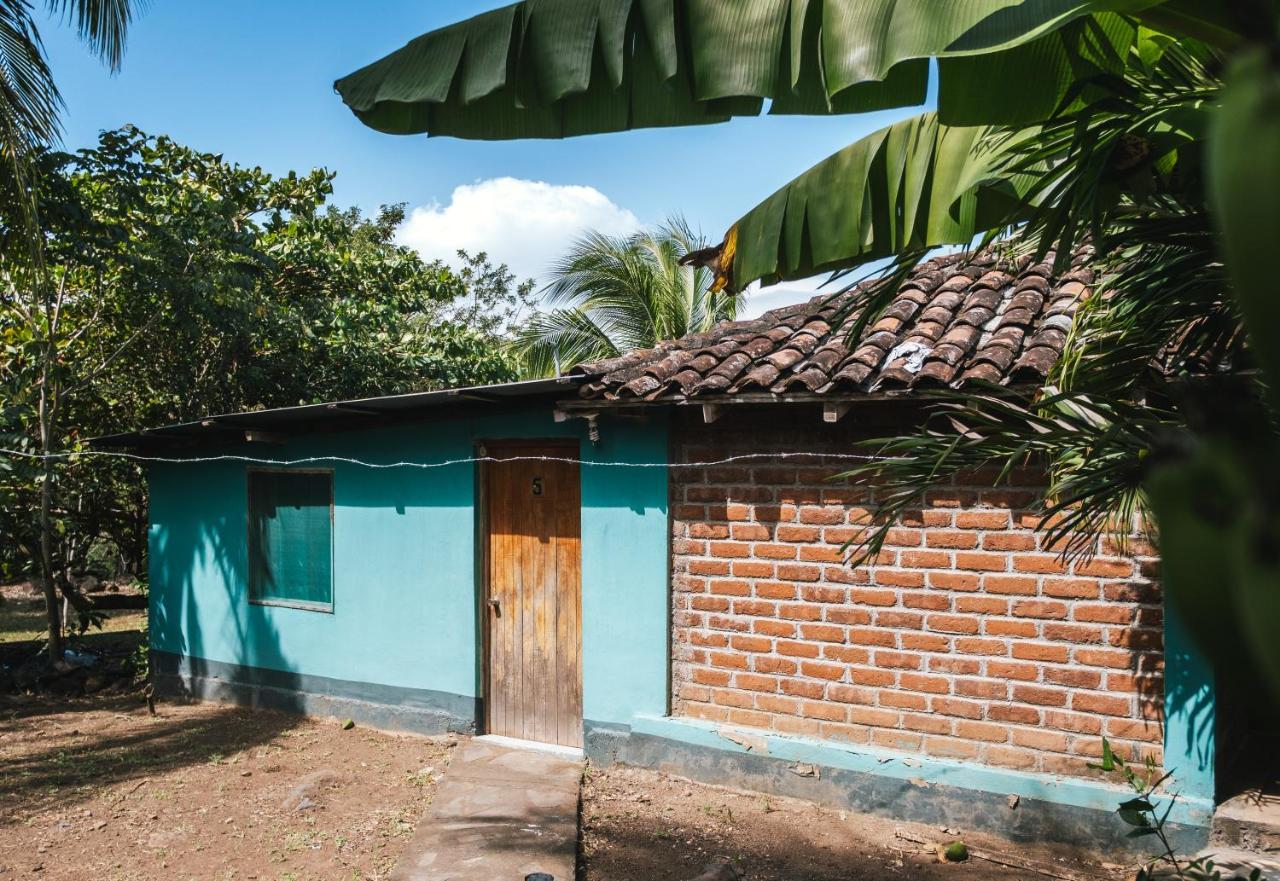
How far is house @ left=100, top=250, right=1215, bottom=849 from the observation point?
5.31 metres

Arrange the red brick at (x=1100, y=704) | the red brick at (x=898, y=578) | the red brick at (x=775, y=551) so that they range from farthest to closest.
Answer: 1. the red brick at (x=775, y=551)
2. the red brick at (x=898, y=578)
3. the red brick at (x=1100, y=704)

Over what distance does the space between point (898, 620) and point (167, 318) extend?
827cm

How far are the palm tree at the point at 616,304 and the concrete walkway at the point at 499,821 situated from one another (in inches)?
436

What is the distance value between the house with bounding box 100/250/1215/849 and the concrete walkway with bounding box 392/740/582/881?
464 mm

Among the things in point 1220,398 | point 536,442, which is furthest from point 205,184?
point 1220,398

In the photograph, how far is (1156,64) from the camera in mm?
3039

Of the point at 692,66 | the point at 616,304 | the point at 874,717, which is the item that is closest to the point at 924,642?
the point at 874,717

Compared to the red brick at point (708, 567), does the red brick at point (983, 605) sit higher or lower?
lower

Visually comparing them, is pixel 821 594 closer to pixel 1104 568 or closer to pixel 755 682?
pixel 755 682

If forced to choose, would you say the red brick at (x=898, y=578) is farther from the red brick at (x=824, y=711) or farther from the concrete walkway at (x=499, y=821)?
the concrete walkway at (x=499, y=821)

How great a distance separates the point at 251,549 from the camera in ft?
30.0

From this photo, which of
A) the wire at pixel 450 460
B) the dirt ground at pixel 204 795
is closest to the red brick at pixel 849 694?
the wire at pixel 450 460

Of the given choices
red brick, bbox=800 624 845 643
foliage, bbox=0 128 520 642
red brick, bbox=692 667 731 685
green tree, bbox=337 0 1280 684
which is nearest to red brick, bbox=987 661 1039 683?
red brick, bbox=800 624 845 643

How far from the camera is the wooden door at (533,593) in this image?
739 cm
